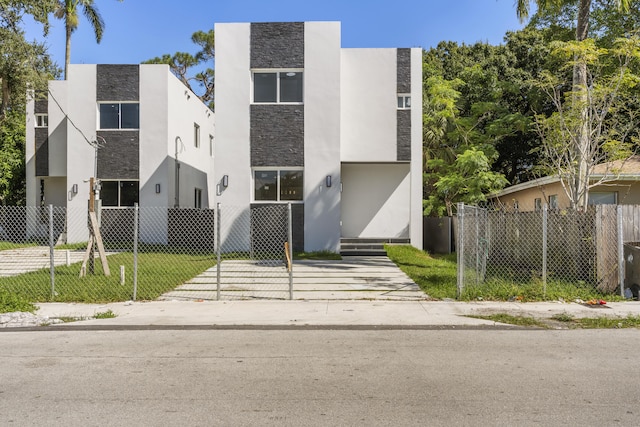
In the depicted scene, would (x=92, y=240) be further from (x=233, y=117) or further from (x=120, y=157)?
(x=120, y=157)

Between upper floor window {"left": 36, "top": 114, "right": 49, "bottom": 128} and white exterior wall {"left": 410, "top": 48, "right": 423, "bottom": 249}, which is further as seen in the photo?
upper floor window {"left": 36, "top": 114, "right": 49, "bottom": 128}

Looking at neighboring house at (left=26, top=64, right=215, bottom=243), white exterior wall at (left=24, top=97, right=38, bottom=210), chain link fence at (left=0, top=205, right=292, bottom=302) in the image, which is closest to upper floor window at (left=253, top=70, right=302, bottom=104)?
chain link fence at (left=0, top=205, right=292, bottom=302)

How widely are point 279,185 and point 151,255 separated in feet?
16.0

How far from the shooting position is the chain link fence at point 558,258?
1003 centimetres

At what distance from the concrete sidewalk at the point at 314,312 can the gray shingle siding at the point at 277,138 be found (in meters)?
8.91

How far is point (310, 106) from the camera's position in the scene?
18.1 m

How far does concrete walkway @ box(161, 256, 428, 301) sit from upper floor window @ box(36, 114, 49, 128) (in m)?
13.2

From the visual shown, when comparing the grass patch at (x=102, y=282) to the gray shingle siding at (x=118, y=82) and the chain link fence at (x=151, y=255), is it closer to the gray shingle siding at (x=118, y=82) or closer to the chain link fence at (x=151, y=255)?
the chain link fence at (x=151, y=255)

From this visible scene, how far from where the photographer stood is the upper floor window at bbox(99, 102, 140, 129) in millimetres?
21484

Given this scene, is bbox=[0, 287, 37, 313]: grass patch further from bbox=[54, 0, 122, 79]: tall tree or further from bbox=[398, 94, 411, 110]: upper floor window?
bbox=[54, 0, 122, 79]: tall tree

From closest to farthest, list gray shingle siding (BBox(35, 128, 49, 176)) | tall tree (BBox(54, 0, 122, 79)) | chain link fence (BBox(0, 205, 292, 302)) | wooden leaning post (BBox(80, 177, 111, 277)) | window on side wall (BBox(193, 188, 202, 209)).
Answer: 1. chain link fence (BBox(0, 205, 292, 302))
2. wooden leaning post (BBox(80, 177, 111, 277))
3. gray shingle siding (BBox(35, 128, 49, 176))
4. window on side wall (BBox(193, 188, 202, 209))
5. tall tree (BBox(54, 0, 122, 79))

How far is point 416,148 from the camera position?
61.9 ft

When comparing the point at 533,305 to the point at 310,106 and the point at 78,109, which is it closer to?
the point at 310,106

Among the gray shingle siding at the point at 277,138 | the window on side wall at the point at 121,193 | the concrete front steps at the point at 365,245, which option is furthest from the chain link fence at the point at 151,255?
the concrete front steps at the point at 365,245
